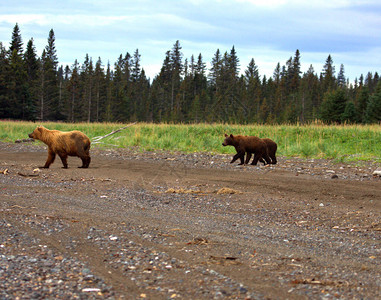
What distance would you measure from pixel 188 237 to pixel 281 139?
55.2 feet

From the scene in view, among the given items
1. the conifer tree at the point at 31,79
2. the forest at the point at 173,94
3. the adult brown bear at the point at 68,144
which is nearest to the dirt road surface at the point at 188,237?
the adult brown bear at the point at 68,144

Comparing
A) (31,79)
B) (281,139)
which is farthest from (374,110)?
(31,79)

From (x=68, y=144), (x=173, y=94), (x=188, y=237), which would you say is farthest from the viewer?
(x=173, y=94)

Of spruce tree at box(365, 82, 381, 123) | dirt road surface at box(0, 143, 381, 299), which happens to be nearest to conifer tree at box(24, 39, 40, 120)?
spruce tree at box(365, 82, 381, 123)

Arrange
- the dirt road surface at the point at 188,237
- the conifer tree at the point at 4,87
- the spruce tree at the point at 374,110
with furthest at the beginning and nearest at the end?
1. the conifer tree at the point at 4,87
2. the spruce tree at the point at 374,110
3. the dirt road surface at the point at 188,237

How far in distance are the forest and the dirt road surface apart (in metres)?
41.9

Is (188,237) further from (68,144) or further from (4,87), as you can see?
(4,87)

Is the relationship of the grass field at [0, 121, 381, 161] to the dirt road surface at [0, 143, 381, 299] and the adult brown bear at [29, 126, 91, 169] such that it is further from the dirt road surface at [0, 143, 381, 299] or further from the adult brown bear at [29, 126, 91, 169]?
the adult brown bear at [29, 126, 91, 169]

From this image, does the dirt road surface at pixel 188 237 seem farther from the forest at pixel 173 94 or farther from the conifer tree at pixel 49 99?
the conifer tree at pixel 49 99

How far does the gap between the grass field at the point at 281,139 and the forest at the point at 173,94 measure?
27598 millimetres

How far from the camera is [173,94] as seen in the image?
91.9 m

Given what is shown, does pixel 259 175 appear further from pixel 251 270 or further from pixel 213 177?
pixel 251 270

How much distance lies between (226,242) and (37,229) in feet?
8.48

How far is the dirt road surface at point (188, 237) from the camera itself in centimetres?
374
